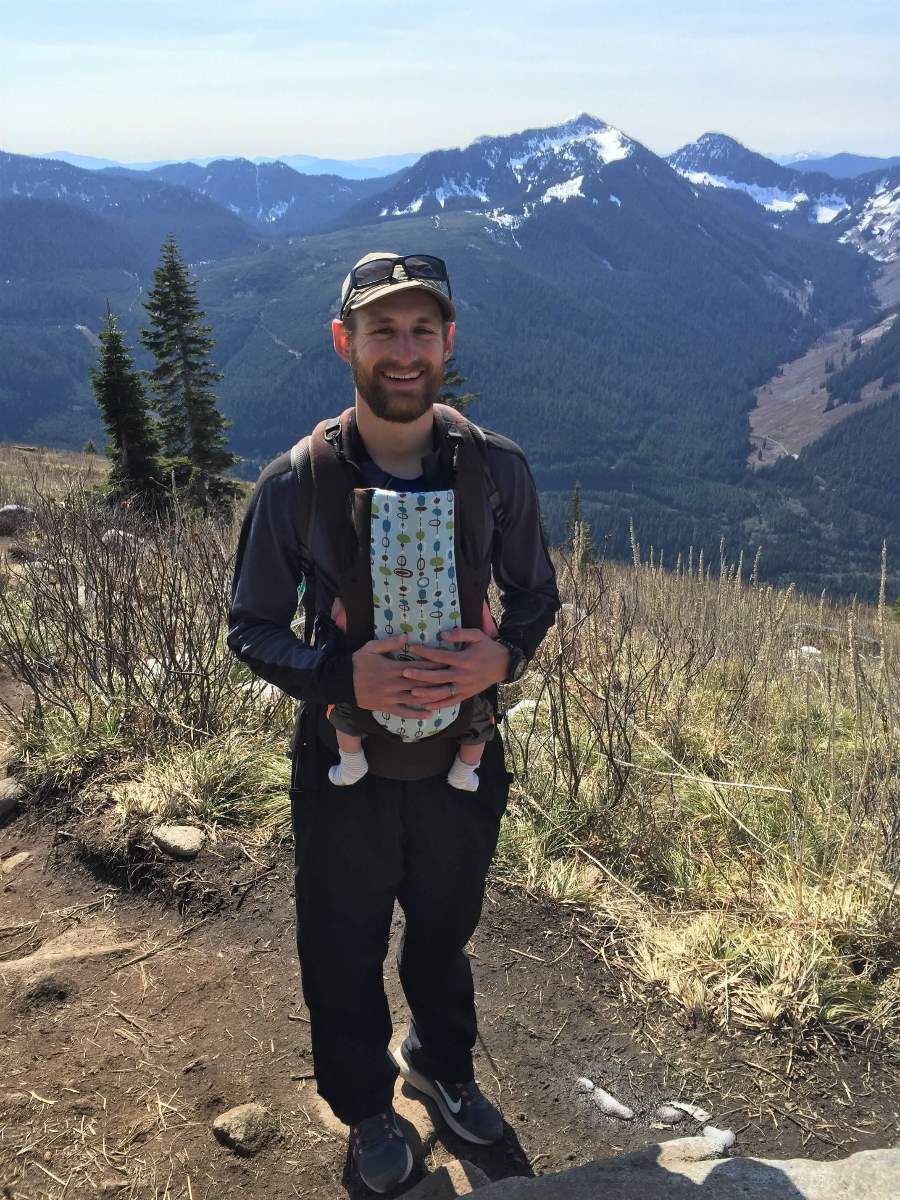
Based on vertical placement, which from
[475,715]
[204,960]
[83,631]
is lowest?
[204,960]

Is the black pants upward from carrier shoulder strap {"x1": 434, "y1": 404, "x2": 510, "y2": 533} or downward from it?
downward

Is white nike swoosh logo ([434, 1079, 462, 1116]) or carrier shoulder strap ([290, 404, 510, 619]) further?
white nike swoosh logo ([434, 1079, 462, 1116])

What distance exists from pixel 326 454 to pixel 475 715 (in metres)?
0.77

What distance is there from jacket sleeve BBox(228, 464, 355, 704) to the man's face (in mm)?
309

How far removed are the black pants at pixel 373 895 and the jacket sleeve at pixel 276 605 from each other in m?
0.28

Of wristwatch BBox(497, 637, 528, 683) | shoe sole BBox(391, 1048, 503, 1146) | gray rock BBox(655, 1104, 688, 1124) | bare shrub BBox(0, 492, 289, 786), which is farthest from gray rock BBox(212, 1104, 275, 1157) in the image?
bare shrub BBox(0, 492, 289, 786)

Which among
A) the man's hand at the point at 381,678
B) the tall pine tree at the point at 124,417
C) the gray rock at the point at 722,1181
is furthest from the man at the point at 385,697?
the tall pine tree at the point at 124,417

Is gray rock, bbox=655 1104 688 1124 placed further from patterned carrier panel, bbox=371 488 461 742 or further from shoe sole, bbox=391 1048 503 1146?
patterned carrier panel, bbox=371 488 461 742

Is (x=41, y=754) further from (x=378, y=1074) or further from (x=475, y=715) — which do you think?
(x=475, y=715)

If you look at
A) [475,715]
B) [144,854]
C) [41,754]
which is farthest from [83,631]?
[475,715]

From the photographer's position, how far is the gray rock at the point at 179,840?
3680 mm

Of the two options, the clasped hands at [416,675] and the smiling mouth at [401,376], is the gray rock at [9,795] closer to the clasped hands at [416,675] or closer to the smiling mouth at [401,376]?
the clasped hands at [416,675]

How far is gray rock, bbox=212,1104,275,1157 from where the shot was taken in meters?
2.45

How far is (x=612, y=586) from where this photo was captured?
609cm
